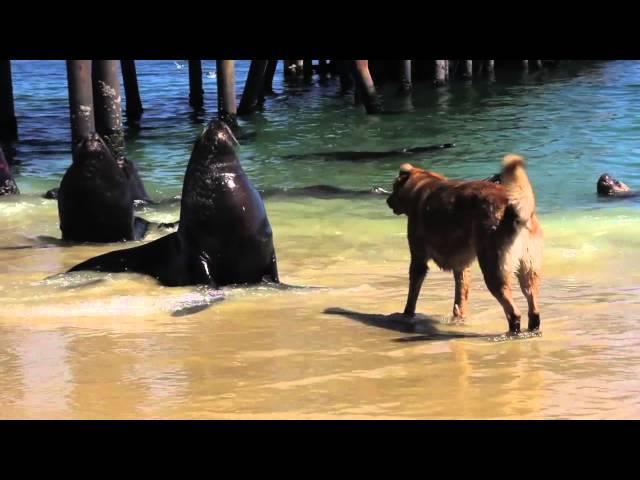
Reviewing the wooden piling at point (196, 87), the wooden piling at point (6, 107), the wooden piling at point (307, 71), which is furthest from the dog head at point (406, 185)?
the wooden piling at point (307, 71)

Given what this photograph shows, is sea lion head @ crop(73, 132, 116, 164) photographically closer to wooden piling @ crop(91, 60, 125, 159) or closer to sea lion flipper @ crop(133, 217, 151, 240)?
sea lion flipper @ crop(133, 217, 151, 240)

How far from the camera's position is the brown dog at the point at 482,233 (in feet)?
16.8

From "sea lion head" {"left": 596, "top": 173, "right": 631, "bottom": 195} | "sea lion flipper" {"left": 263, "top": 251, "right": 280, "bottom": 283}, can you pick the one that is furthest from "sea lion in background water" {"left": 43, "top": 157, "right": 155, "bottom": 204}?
"sea lion head" {"left": 596, "top": 173, "right": 631, "bottom": 195}

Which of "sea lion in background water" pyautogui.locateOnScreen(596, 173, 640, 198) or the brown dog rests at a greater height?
the brown dog

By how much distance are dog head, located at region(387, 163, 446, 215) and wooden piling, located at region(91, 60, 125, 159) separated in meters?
7.38

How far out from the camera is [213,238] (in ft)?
23.3

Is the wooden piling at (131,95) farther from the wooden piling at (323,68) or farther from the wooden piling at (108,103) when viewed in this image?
the wooden piling at (323,68)

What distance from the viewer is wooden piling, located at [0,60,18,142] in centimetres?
1638

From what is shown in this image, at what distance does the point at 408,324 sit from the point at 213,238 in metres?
1.78

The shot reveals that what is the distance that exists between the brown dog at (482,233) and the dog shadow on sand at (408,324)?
79 millimetres

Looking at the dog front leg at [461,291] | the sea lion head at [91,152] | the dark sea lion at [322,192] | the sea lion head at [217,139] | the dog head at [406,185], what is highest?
the sea lion head at [217,139]

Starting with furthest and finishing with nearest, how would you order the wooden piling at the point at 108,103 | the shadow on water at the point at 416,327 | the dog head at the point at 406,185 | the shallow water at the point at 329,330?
the wooden piling at the point at 108,103 → the dog head at the point at 406,185 → the shadow on water at the point at 416,327 → the shallow water at the point at 329,330

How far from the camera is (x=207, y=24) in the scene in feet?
10.1

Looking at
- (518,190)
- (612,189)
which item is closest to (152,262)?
(518,190)
